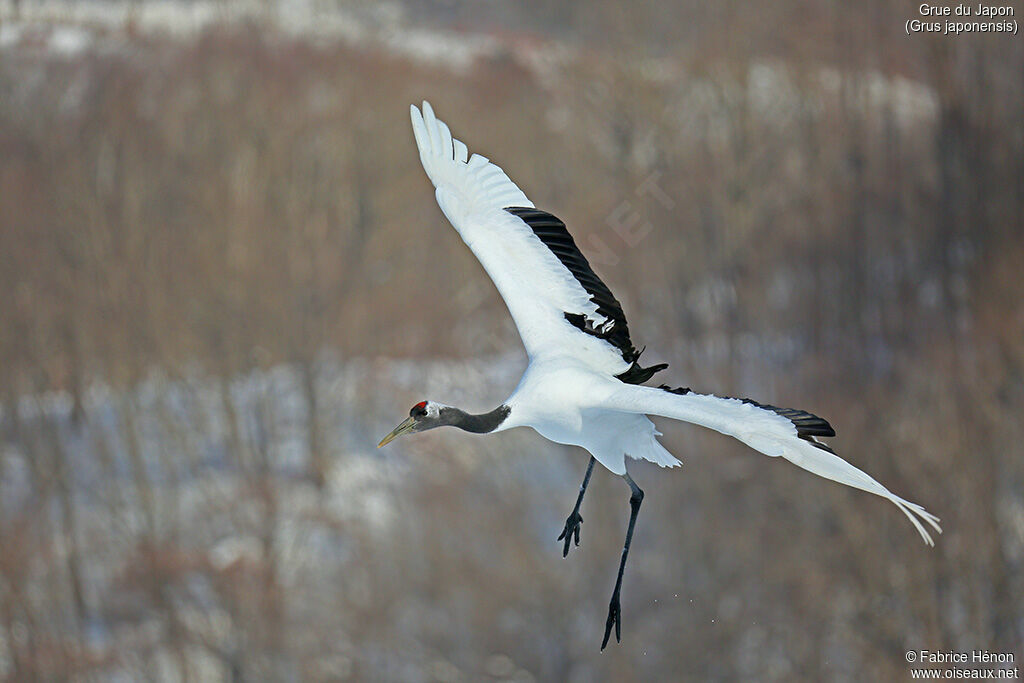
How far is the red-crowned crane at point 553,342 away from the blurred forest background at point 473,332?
18.0 metres

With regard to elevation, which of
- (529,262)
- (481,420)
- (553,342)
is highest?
(529,262)

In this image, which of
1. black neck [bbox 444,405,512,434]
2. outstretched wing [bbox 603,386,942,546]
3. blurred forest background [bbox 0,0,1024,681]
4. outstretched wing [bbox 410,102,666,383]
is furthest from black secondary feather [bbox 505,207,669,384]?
blurred forest background [bbox 0,0,1024,681]

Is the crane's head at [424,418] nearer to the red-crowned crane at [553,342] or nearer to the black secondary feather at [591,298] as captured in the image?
the red-crowned crane at [553,342]

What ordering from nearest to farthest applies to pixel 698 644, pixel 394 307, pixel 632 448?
pixel 632 448
pixel 698 644
pixel 394 307

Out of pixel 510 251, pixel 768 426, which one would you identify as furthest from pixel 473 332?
pixel 768 426

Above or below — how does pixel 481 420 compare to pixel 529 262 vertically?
below

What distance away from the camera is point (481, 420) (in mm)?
6910

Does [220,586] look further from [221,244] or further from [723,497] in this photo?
[723,497]

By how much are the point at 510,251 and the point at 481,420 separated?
4.19 feet

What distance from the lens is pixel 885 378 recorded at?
30656 millimetres

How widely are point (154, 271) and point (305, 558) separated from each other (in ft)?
24.6

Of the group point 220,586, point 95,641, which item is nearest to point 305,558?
point 220,586

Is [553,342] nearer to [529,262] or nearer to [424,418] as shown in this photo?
[529,262]

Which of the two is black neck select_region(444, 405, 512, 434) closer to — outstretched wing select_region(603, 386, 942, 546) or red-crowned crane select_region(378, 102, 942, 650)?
red-crowned crane select_region(378, 102, 942, 650)
